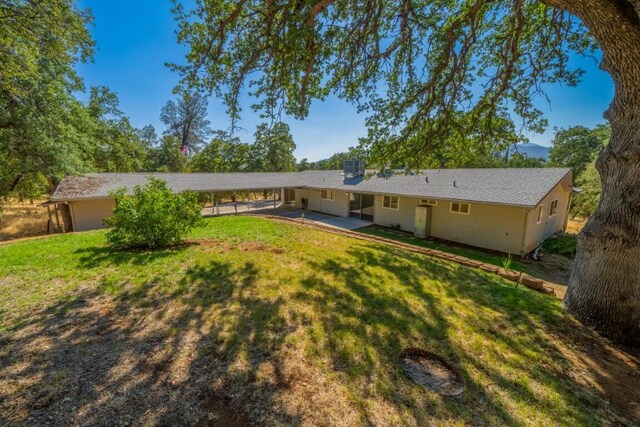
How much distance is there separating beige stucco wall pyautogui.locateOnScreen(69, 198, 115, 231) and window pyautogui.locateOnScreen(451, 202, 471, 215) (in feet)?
60.7

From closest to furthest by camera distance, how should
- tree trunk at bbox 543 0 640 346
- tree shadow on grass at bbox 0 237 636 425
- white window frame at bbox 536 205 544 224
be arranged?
tree shadow on grass at bbox 0 237 636 425 → tree trunk at bbox 543 0 640 346 → white window frame at bbox 536 205 544 224

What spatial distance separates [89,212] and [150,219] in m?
10.3

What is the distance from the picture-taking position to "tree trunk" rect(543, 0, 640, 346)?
362 centimetres

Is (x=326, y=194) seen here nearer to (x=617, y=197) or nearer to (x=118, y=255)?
(x=118, y=255)

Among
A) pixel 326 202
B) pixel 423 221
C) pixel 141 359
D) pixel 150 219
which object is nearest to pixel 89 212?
pixel 150 219

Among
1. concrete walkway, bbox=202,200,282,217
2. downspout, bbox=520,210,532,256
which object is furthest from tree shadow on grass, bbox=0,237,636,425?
concrete walkway, bbox=202,200,282,217

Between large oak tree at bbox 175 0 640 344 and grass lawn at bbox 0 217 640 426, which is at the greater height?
large oak tree at bbox 175 0 640 344

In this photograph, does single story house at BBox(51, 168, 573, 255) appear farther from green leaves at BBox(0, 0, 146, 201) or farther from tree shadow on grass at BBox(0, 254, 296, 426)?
tree shadow on grass at BBox(0, 254, 296, 426)

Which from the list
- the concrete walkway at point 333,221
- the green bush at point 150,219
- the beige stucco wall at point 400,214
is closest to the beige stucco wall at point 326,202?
the concrete walkway at point 333,221

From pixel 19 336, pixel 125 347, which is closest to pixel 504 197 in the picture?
pixel 125 347

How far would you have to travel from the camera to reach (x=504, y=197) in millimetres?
10359

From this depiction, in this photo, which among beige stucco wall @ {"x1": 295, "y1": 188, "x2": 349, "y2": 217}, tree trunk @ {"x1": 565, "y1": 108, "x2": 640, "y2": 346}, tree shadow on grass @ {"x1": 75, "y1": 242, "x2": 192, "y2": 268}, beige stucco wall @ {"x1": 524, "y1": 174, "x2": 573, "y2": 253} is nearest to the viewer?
tree trunk @ {"x1": 565, "y1": 108, "x2": 640, "y2": 346}

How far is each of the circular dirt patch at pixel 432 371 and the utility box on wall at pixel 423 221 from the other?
10201 mm

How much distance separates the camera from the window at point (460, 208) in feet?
38.7
